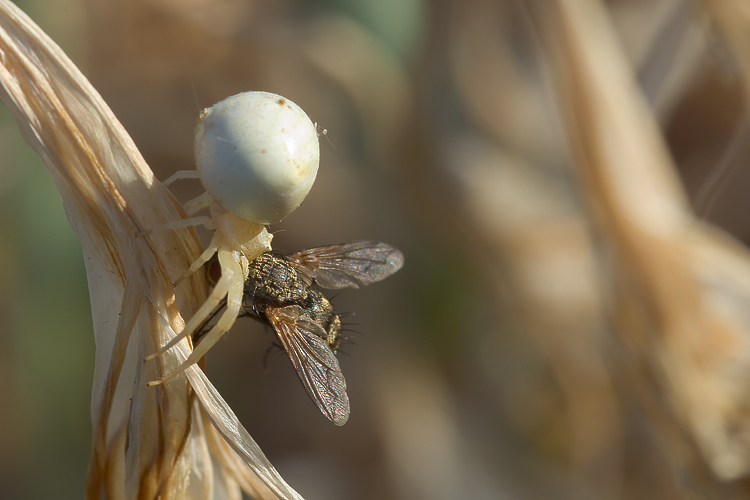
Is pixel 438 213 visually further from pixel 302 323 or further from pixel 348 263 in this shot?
pixel 302 323

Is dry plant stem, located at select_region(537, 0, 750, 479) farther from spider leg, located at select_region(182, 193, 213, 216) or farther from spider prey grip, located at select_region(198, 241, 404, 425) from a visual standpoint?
spider leg, located at select_region(182, 193, 213, 216)

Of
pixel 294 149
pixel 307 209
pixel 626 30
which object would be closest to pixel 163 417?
pixel 294 149

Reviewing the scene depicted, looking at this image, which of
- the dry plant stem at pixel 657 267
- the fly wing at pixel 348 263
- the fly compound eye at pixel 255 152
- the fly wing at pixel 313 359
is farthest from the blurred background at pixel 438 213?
the fly compound eye at pixel 255 152

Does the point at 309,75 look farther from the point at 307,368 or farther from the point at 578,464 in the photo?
the point at 578,464

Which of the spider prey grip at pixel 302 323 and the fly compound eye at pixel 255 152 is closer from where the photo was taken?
the fly compound eye at pixel 255 152

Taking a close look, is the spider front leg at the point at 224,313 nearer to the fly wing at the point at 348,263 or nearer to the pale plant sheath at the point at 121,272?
the pale plant sheath at the point at 121,272

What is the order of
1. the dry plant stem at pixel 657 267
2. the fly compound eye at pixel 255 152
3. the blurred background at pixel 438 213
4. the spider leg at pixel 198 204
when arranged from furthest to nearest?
the blurred background at pixel 438 213 < the dry plant stem at pixel 657 267 < the spider leg at pixel 198 204 < the fly compound eye at pixel 255 152

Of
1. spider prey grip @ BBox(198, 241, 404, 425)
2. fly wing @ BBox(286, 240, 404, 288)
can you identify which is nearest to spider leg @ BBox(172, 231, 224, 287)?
spider prey grip @ BBox(198, 241, 404, 425)
